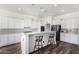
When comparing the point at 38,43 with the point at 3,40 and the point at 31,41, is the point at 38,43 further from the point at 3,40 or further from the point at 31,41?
the point at 3,40

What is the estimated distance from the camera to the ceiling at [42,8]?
1.84m

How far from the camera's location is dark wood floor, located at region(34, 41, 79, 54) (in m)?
1.91

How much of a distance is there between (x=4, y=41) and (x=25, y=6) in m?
1.23

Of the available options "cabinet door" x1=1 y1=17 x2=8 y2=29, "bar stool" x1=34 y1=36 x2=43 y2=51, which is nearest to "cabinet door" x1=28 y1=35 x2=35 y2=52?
"bar stool" x1=34 y1=36 x2=43 y2=51

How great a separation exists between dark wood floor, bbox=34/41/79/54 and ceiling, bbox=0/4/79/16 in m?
0.96

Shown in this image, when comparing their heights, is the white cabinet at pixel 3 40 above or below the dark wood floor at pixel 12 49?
above

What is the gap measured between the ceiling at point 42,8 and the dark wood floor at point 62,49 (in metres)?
0.96

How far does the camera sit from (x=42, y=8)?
1.91 metres

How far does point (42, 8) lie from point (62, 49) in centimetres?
137

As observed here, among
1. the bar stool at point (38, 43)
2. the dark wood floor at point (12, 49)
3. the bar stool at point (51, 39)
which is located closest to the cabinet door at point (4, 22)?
the dark wood floor at point (12, 49)

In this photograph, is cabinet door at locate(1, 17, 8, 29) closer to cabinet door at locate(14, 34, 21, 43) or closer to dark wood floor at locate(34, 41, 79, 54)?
cabinet door at locate(14, 34, 21, 43)

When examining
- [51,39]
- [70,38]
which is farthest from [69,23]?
[51,39]

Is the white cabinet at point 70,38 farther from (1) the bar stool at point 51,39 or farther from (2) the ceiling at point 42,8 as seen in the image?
(2) the ceiling at point 42,8
